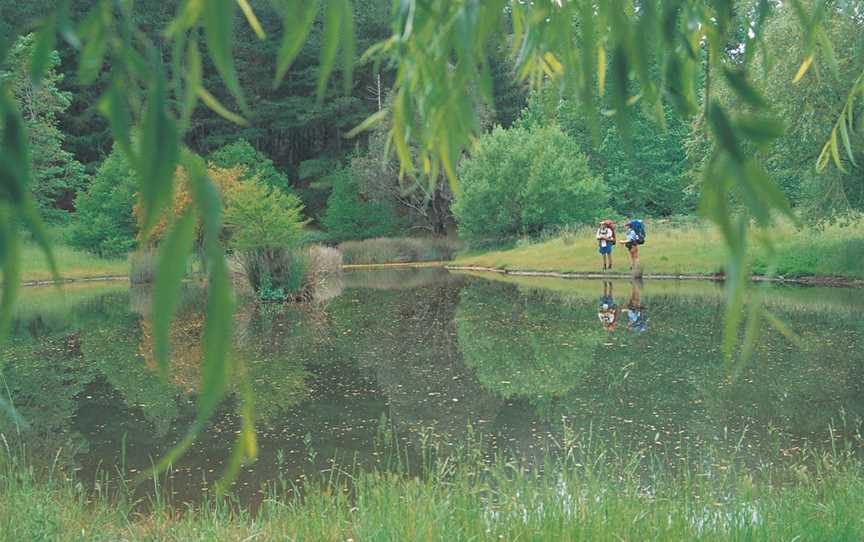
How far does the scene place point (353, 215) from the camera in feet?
120

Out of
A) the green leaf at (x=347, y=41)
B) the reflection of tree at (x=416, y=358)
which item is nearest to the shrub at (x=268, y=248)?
the reflection of tree at (x=416, y=358)

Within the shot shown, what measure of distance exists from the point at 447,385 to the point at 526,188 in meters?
21.9

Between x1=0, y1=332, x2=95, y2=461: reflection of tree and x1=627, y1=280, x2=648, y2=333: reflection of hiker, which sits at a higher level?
x1=0, y1=332, x2=95, y2=461: reflection of tree

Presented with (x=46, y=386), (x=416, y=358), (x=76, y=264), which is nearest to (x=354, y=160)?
(x=76, y=264)

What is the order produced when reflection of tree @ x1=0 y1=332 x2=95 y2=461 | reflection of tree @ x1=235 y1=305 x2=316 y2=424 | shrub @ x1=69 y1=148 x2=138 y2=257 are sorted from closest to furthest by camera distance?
reflection of tree @ x1=0 y1=332 x2=95 y2=461 < reflection of tree @ x1=235 y1=305 x2=316 y2=424 < shrub @ x1=69 y1=148 x2=138 y2=257

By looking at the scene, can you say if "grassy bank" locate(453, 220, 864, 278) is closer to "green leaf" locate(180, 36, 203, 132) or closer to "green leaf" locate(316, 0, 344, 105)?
"green leaf" locate(316, 0, 344, 105)

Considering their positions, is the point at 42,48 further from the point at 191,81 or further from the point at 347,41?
the point at 347,41

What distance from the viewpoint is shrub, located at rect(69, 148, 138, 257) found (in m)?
28.1

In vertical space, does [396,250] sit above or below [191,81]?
below

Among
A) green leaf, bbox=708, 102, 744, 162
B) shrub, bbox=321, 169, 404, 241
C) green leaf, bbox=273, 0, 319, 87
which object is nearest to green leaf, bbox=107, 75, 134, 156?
green leaf, bbox=273, 0, 319, 87

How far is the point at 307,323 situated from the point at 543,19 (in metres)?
11.7

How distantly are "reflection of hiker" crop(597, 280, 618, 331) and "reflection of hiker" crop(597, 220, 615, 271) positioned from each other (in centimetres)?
356

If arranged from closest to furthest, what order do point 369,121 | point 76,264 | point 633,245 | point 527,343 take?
point 369,121
point 527,343
point 633,245
point 76,264

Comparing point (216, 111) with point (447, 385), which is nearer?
point (216, 111)
